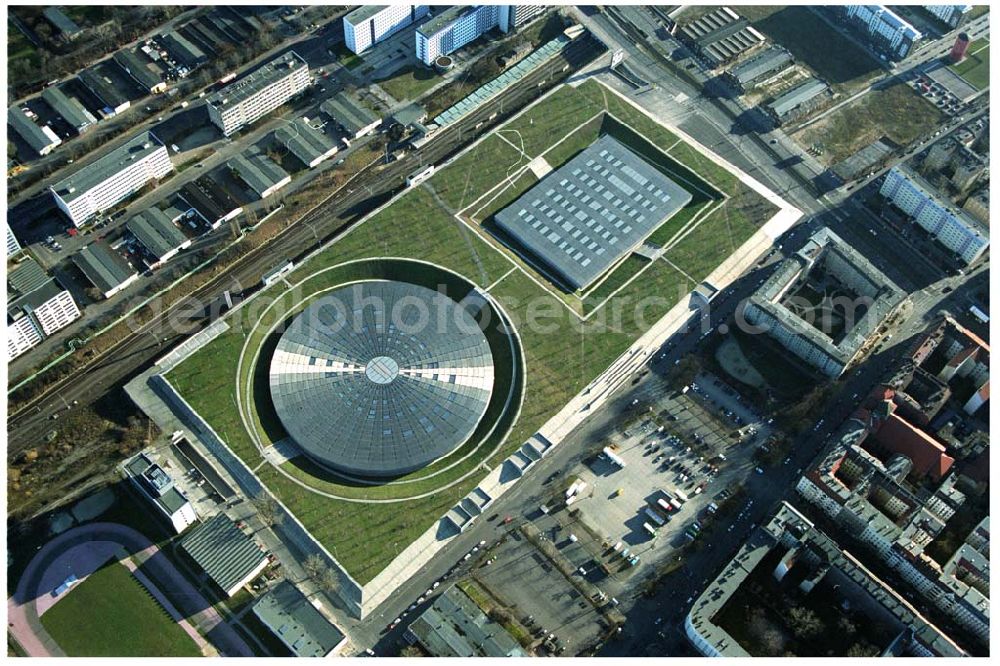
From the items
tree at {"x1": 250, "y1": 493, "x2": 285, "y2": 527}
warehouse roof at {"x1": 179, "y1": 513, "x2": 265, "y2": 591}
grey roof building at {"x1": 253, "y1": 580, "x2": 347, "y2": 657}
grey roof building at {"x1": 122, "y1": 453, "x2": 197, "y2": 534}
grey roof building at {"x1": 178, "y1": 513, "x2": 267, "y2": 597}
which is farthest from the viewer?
tree at {"x1": 250, "y1": 493, "x2": 285, "y2": 527}

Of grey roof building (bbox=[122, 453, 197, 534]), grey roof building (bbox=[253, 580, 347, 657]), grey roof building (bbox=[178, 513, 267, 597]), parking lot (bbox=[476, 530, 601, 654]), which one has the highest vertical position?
grey roof building (bbox=[122, 453, 197, 534])

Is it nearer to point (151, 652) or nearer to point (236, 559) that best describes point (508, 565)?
point (236, 559)

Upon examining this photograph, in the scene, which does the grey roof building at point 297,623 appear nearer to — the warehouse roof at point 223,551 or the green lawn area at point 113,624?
the warehouse roof at point 223,551

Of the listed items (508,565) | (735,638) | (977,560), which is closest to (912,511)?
(977,560)

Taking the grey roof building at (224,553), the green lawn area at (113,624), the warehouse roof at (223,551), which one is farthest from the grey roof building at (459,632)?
the green lawn area at (113,624)

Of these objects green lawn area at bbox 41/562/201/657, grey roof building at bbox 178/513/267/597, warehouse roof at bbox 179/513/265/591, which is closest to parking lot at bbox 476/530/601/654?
grey roof building at bbox 178/513/267/597

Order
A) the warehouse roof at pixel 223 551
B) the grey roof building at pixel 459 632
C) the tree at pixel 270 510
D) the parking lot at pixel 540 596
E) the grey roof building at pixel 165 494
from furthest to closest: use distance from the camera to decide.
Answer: the tree at pixel 270 510 → the grey roof building at pixel 165 494 → the warehouse roof at pixel 223 551 → the parking lot at pixel 540 596 → the grey roof building at pixel 459 632

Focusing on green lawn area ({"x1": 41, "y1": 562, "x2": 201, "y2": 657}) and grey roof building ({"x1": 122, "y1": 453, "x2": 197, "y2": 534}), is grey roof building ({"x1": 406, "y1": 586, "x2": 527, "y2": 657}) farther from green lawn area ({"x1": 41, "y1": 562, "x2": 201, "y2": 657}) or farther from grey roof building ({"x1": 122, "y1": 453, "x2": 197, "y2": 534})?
grey roof building ({"x1": 122, "y1": 453, "x2": 197, "y2": 534})
